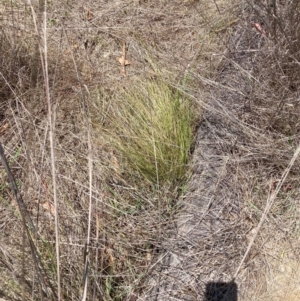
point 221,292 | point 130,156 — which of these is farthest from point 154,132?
point 221,292

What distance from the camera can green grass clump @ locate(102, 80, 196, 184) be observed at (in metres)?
1.86

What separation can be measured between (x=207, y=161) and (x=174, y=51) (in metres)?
0.84

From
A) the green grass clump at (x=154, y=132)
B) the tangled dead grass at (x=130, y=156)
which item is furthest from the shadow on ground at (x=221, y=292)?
the green grass clump at (x=154, y=132)

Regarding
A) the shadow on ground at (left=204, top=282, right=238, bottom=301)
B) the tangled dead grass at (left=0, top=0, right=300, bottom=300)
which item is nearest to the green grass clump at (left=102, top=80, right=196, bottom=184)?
the tangled dead grass at (left=0, top=0, right=300, bottom=300)

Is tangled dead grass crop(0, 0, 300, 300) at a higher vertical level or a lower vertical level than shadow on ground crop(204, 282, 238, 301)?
higher

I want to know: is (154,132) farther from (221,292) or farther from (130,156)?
(221,292)

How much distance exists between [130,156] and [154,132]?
151 millimetres

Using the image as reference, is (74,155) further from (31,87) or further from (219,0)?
(219,0)

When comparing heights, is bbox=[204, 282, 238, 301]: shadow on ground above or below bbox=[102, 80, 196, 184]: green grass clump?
below

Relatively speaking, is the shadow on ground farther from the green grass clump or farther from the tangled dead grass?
the green grass clump

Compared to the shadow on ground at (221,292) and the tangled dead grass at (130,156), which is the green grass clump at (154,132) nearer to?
the tangled dead grass at (130,156)

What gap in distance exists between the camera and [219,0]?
2641mm

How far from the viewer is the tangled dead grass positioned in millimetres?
1641

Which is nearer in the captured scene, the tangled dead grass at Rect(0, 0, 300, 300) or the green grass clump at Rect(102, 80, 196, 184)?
the tangled dead grass at Rect(0, 0, 300, 300)
